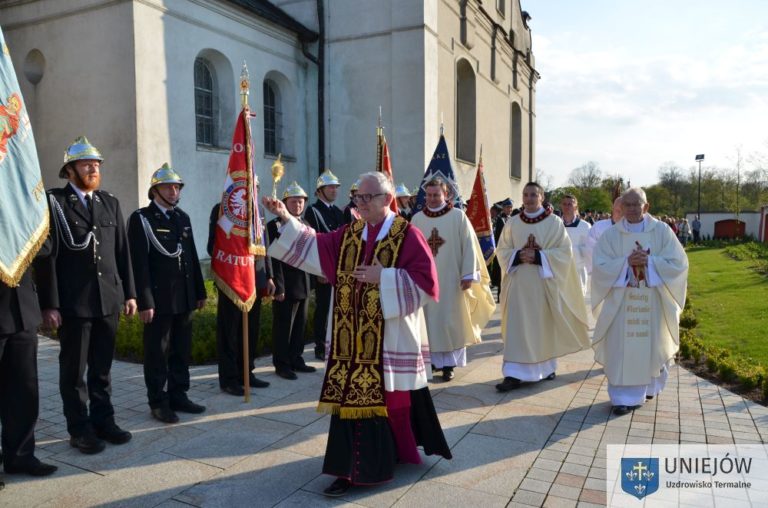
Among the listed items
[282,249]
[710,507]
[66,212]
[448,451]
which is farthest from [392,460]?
[66,212]

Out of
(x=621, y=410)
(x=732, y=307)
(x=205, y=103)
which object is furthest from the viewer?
(x=205, y=103)

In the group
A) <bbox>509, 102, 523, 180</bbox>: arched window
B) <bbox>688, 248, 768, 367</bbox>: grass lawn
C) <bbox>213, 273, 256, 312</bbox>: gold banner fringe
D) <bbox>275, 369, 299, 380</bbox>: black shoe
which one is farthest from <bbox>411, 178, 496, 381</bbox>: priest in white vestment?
<bbox>509, 102, 523, 180</bbox>: arched window

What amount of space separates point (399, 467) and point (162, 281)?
105 inches

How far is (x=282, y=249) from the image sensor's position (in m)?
4.17

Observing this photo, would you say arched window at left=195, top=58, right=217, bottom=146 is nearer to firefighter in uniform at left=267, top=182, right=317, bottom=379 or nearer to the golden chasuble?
firefighter in uniform at left=267, top=182, right=317, bottom=379

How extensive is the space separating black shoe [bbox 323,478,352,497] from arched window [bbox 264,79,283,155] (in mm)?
13187

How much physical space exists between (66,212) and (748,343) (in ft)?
31.4

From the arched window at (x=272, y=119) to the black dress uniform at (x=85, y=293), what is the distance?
459 inches

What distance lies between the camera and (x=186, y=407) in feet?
18.3

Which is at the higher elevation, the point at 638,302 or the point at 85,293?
the point at 85,293

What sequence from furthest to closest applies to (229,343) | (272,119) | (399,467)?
(272,119) → (229,343) → (399,467)

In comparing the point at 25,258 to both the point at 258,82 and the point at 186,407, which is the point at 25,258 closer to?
the point at 186,407

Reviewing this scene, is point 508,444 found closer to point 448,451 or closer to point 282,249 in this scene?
point 448,451

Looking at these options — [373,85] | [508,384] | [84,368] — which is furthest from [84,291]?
[373,85]
